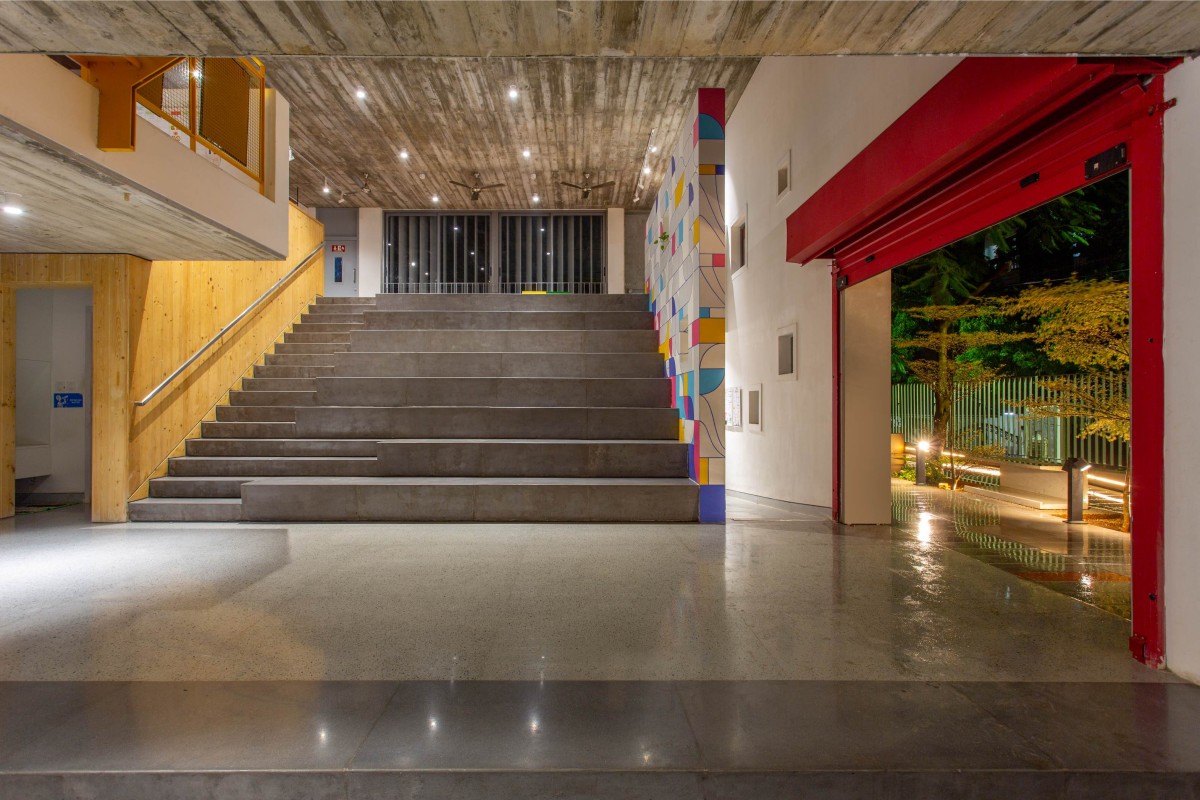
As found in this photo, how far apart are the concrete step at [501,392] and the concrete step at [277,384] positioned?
0.64 m

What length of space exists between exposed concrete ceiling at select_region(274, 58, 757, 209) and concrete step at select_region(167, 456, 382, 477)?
527 cm

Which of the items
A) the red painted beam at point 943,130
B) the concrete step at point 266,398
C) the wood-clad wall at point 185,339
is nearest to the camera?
the red painted beam at point 943,130

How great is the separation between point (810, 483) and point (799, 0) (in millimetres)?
5738

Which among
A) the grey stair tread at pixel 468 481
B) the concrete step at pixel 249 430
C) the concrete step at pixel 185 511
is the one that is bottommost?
the concrete step at pixel 185 511

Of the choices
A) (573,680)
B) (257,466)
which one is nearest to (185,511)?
(257,466)

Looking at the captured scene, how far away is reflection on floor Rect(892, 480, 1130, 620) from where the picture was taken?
4109 mm

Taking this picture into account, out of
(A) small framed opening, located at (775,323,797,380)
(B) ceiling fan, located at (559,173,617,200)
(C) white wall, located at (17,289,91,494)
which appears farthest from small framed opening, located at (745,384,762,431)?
(C) white wall, located at (17,289,91,494)

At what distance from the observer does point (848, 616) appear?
3455 mm

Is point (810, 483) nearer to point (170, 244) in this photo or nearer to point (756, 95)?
point (756, 95)

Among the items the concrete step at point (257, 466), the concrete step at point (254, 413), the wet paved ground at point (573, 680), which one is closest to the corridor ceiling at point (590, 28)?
the wet paved ground at point (573, 680)

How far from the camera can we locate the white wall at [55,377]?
7.49 m

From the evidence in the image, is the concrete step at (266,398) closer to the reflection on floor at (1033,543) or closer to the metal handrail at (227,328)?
the metal handrail at (227,328)

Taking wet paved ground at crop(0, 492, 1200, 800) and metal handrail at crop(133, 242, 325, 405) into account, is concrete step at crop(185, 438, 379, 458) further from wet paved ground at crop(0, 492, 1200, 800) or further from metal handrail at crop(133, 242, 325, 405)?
wet paved ground at crop(0, 492, 1200, 800)

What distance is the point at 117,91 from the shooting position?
13.2ft
